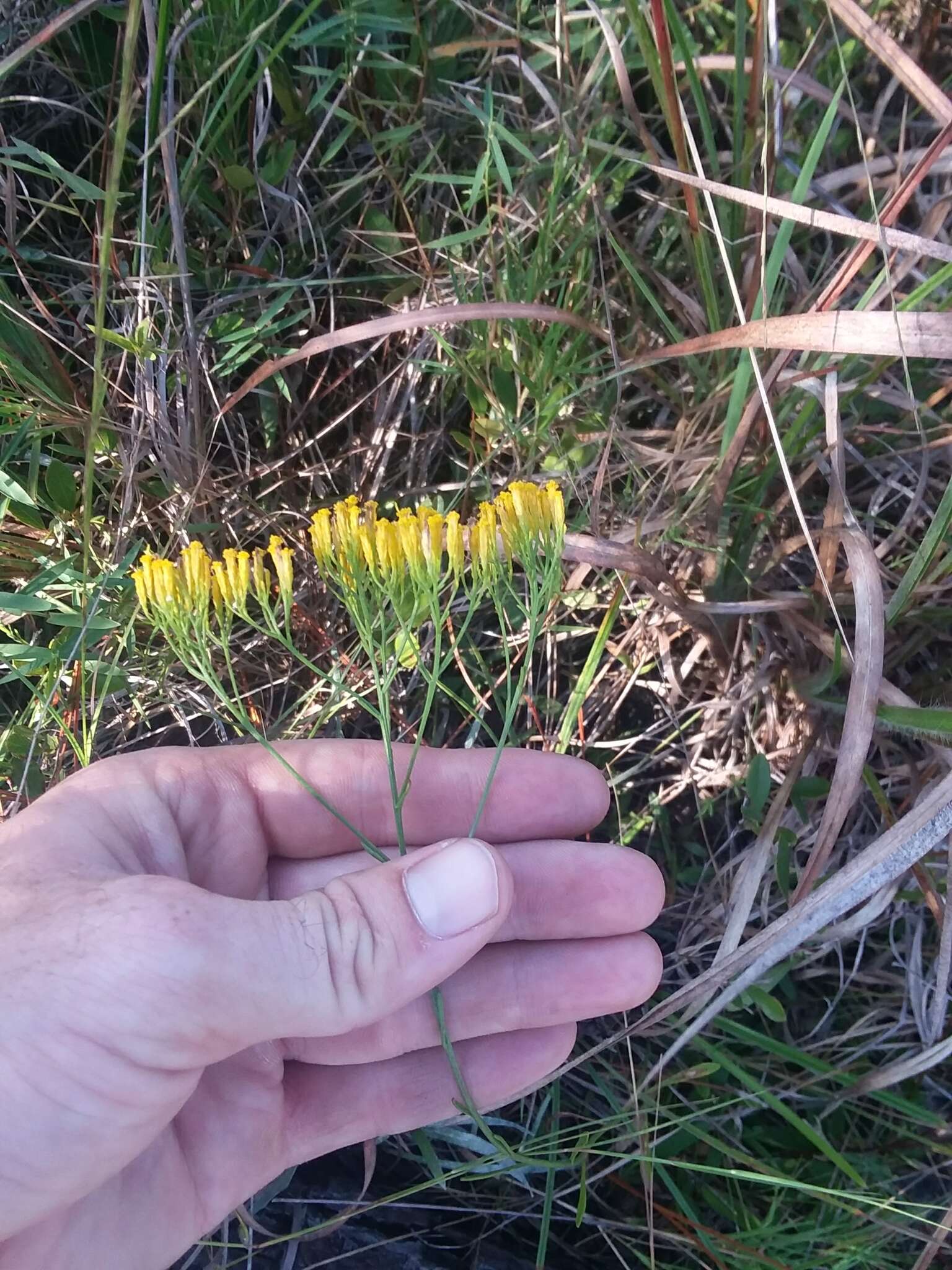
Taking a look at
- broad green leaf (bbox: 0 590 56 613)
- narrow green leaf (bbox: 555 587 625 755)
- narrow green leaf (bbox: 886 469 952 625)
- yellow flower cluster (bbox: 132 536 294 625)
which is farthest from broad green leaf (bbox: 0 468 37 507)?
narrow green leaf (bbox: 886 469 952 625)

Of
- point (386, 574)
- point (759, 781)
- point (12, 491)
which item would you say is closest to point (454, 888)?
point (386, 574)

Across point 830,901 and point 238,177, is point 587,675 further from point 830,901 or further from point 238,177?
point 238,177

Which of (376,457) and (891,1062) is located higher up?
(376,457)

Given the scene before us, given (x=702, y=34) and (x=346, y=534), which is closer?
(x=346, y=534)

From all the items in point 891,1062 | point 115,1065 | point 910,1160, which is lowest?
point 910,1160

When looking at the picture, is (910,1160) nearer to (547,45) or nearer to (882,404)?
(882,404)

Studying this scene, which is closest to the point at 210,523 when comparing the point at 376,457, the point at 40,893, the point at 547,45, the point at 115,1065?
the point at 376,457

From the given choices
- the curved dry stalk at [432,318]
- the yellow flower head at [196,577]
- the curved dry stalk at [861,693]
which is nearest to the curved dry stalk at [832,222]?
the curved dry stalk at [432,318]

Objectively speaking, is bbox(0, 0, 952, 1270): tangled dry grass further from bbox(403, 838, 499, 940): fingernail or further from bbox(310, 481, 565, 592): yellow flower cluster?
bbox(403, 838, 499, 940): fingernail
